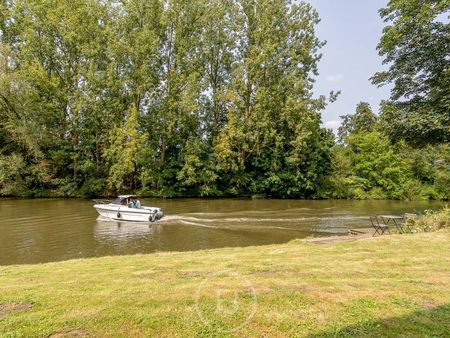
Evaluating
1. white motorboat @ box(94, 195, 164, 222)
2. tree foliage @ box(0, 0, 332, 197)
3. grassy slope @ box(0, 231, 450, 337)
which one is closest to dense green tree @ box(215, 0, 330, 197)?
tree foliage @ box(0, 0, 332, 197)

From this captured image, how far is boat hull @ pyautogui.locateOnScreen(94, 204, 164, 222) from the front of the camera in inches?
741

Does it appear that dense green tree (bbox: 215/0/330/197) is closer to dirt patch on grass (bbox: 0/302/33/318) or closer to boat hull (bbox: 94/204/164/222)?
boat hull (bbox: 94/204/164/222)

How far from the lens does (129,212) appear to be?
63.6 feet

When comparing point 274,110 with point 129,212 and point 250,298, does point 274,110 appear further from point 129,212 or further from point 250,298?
point 250,298

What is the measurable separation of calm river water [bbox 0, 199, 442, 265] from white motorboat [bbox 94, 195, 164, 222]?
53 centimetres

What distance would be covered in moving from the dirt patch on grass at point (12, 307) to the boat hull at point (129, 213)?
14039 millimetres

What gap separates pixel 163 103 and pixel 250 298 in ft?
93.9

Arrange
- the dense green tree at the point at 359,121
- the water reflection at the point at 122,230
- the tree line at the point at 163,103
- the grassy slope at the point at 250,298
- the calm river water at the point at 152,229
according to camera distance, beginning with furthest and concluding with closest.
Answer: the dense green tree at the point at 359,121 < the tree line at the point at 163,103 < the water reflection at the point at 122,230 < the calm river water at the point at 152,229 < the grassy slope at the point at 250,298

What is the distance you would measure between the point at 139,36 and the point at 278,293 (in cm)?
3010

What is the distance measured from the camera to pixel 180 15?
32.4m

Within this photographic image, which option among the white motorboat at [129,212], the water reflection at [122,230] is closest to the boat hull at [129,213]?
the white motorboat at [129,212]

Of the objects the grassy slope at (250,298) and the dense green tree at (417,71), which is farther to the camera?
the dense green tree at (417,71)

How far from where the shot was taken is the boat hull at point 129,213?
18828mm

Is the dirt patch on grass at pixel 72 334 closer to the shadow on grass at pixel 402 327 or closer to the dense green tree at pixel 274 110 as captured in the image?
the shadow on grass at pixel 402 327
